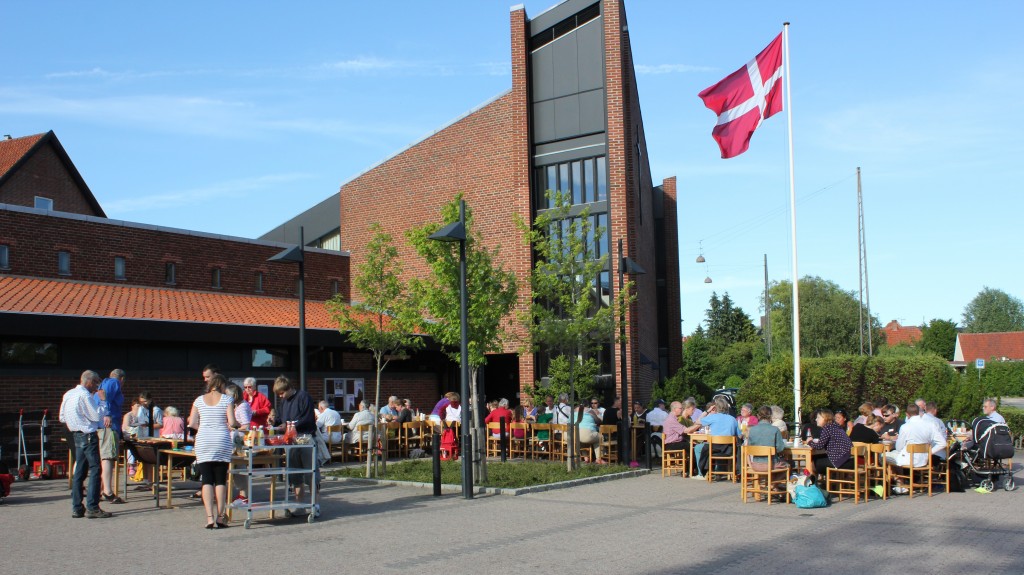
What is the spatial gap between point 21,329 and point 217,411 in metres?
8.09

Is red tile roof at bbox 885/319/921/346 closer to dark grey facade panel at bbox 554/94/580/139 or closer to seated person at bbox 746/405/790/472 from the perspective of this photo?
dark grey facade panel at bbox 554/94/580/139

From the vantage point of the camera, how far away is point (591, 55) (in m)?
28.5

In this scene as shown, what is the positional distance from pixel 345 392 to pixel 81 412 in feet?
41.5

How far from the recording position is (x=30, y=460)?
17.0m

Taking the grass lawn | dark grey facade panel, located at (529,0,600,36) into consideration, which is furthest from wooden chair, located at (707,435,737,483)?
dark grey facade panel, located at (529,0,600,36)

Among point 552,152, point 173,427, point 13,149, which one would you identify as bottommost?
point 173,427

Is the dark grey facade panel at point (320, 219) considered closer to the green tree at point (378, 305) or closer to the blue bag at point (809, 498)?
the green tree at point (378, 305)

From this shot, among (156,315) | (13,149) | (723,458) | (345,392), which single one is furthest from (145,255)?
(723,458)

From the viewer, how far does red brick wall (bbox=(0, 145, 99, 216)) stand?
33.8 m

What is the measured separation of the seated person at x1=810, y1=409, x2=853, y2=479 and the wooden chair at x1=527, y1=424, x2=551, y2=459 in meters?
7.08

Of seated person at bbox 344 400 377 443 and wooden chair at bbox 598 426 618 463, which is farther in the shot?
seated person at bbox 344 400 377 443

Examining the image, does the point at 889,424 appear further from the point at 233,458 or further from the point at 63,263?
the point at 63,263

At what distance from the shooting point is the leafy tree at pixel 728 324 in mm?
74188

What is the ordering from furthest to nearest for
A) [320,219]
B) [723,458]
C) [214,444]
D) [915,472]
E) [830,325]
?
1. [830,325]
2. [320,219]
3. [723,458]
4. [915,472]
5. [214,444]
